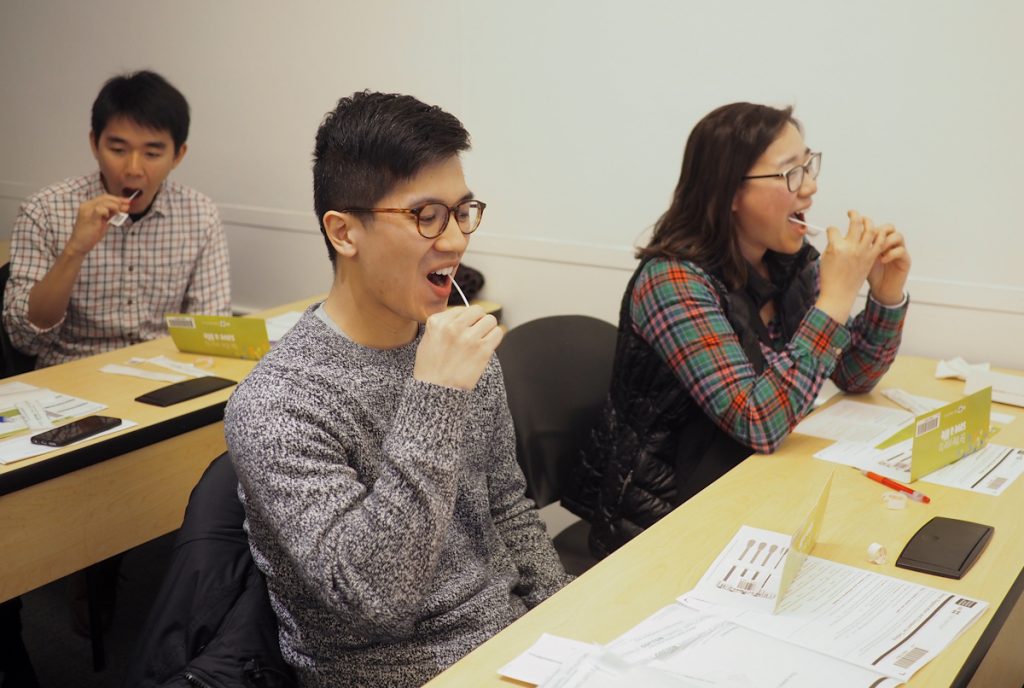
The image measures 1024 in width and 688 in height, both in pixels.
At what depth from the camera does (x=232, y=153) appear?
11.6 feet

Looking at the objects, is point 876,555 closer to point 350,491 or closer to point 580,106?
point 350,491

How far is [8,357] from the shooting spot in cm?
261

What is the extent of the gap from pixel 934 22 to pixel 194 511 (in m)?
1.89

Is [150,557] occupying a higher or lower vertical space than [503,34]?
lower

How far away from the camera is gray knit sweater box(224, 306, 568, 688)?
1089mm

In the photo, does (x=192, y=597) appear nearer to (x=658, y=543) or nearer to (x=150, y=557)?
(x=658, y=543)

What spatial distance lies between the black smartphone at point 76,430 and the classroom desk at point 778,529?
3.51ft

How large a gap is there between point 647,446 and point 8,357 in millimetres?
1755

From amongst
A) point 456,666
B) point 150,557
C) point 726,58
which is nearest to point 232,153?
point 150,557

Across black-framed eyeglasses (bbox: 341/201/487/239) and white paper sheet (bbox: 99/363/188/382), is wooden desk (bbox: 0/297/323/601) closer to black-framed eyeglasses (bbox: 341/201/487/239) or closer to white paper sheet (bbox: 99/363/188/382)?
white paper sheet (bbox: 99/363/188/382)

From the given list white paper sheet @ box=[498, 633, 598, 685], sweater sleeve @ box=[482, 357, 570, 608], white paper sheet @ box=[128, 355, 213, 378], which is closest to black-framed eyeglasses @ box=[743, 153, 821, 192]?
sweater sleeve @ box=[482, 357, 570, 608]

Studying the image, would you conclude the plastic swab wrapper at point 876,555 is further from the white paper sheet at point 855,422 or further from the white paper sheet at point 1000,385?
the white paper sheet at point 1000,385

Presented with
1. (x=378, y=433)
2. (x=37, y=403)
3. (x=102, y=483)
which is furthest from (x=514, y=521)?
(x=37, y=403)

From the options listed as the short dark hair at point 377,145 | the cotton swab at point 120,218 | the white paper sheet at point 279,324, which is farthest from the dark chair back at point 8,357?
the short dark hair at point 377,145
